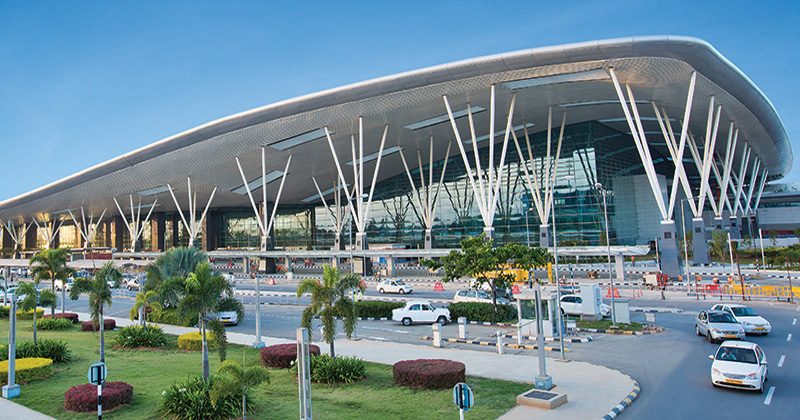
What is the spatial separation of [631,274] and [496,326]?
30026 millimetres

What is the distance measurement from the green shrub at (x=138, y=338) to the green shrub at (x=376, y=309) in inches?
439

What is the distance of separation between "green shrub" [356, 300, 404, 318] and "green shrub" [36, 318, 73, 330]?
15762mm

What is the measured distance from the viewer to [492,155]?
46.2m

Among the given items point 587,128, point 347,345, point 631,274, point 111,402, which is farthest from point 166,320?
point 587,128


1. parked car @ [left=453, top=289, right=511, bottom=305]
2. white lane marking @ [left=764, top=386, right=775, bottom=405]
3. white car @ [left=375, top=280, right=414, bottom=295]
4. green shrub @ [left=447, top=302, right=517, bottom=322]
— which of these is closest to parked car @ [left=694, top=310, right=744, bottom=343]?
white lane marking @ [left=764, top=386, right=775, bottom=405]

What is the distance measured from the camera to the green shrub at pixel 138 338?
21.5 metres

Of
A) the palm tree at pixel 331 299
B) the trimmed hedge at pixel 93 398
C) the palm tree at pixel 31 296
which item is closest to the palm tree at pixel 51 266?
the palm tree at pixel 31 296

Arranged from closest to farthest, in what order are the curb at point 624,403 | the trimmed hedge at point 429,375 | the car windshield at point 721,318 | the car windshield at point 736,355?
the curb at point 624,403, the car windshield at point 736,355, the trimmed hedge at point 429,375, the car windshield at point 721,318

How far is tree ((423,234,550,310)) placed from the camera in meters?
26.1

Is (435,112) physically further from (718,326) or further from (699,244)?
(718,326)

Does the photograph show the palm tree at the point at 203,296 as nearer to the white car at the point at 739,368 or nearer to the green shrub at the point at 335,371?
the green shrub at the point at 335,371

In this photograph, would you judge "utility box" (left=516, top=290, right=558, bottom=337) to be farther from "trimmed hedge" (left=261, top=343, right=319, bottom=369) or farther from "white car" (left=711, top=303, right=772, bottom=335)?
"trimmed hedge" (left=261, top=343, right=319, bottom=369)

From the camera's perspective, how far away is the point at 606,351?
18953 millimetres

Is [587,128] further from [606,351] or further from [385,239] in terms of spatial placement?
[606,351]
